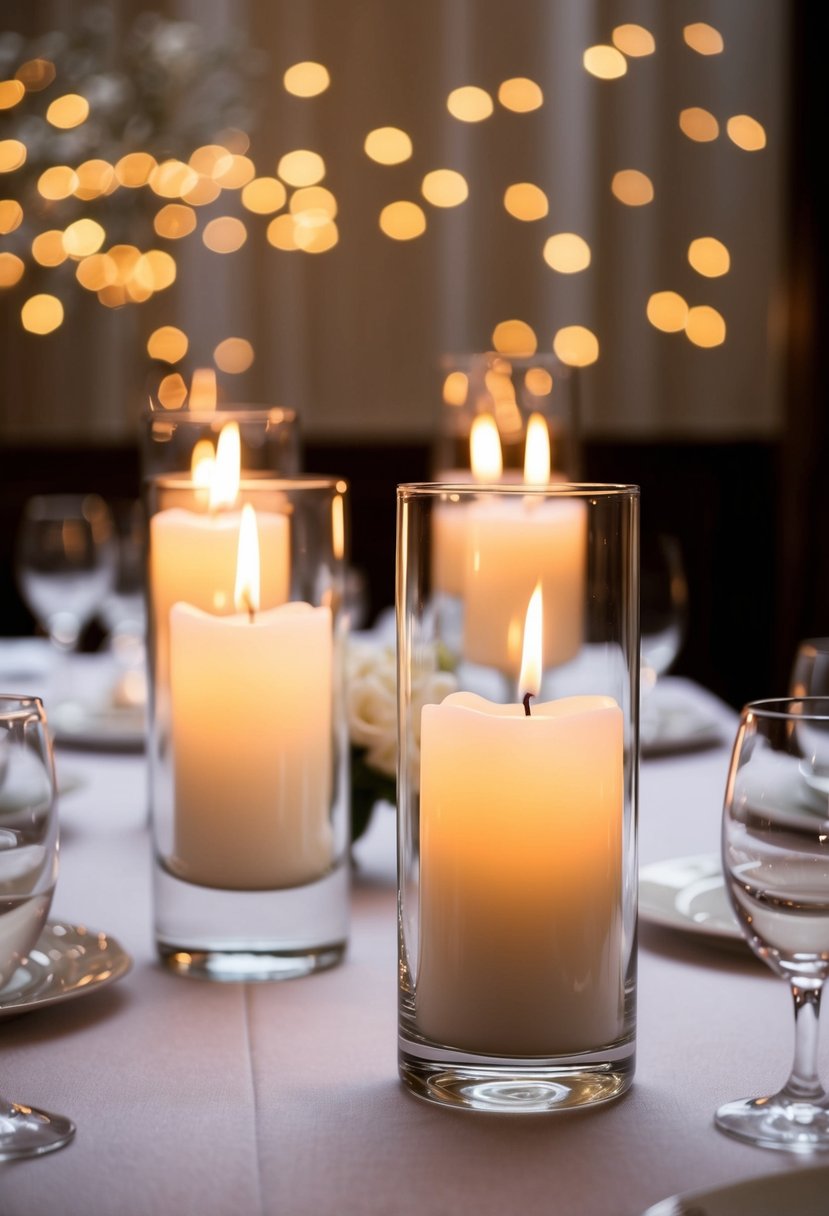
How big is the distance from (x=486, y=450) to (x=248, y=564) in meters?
0.75

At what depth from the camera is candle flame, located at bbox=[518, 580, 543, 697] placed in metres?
0.69

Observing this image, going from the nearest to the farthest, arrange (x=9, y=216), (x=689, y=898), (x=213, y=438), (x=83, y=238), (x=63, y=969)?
1. (x=63, y=969)
2. (x=689, y=898)
3. (x=213, y=438)
4. (x=9, y=216)
5. (x=83, y=238)

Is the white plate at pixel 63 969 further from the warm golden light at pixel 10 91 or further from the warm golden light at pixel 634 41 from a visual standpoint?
the warm golden light at pixel 634 41

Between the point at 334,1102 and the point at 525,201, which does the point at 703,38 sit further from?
the point at 334,1102

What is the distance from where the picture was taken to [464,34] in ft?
12.2

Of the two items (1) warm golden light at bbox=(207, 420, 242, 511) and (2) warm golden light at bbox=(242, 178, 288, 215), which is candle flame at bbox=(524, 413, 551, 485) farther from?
(2) warm golden light at bbox=(242, 178, 288, 215)

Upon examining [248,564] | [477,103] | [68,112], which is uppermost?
[477,103]

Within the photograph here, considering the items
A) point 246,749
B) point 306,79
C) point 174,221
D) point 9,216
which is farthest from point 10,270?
point 246,749

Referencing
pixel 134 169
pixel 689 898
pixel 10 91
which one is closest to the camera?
pixel 689 898

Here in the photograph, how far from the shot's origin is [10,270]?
11.7 feet

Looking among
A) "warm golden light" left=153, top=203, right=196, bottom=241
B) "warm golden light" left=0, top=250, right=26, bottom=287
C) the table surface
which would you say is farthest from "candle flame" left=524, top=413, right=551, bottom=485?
"warm golden light" left=153, top=203, right=196, bottom=241

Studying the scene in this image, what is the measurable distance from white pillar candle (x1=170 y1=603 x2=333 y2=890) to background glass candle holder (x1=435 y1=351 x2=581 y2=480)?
78cm

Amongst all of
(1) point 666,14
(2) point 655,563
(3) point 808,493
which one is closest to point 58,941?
(2) point 655,563

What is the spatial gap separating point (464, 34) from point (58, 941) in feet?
10.7
